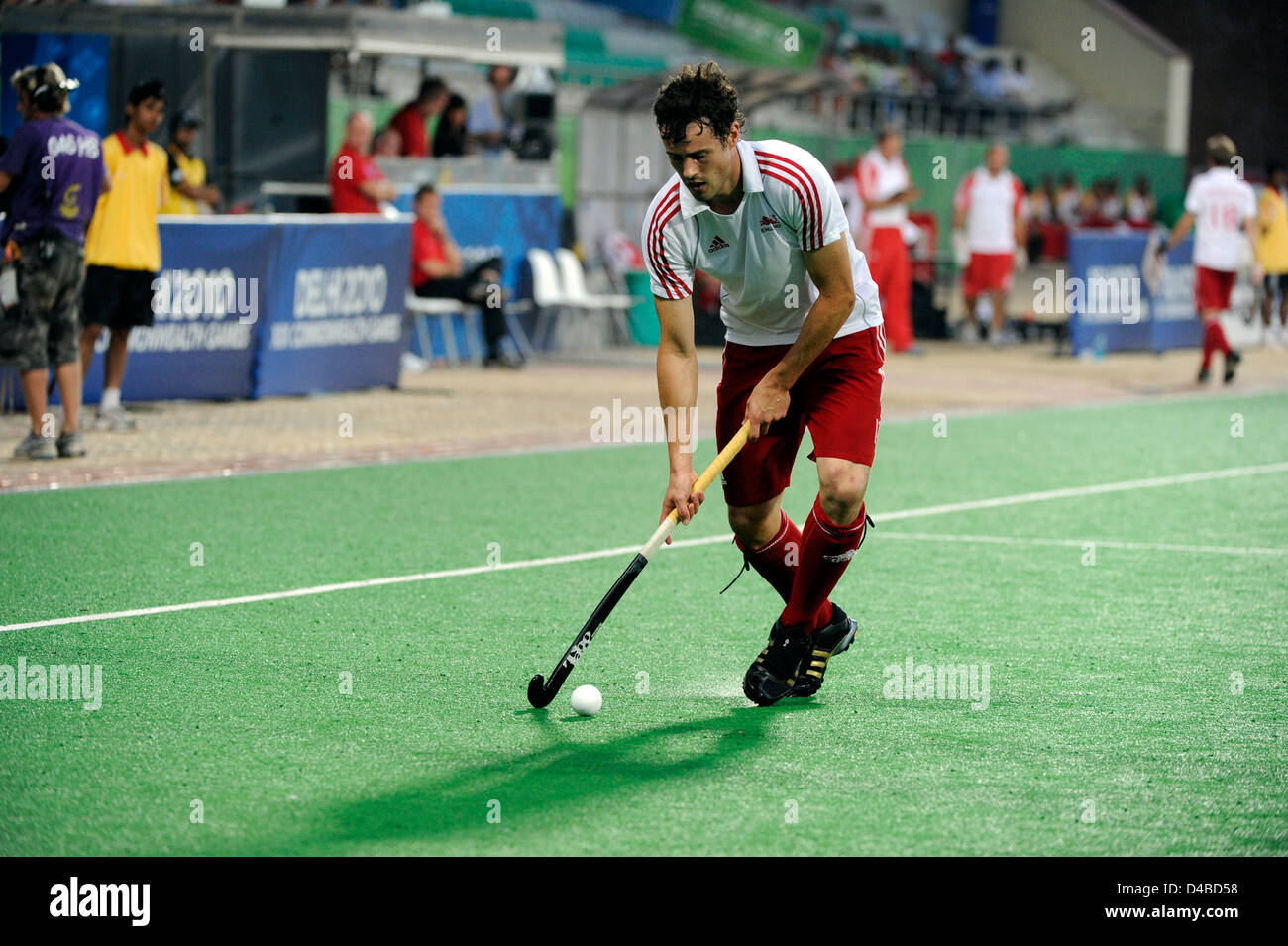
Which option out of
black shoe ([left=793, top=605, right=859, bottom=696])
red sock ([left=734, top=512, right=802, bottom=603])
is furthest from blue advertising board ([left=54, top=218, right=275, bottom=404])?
black shoe ([left=793, top=605, right=859, bottom=696])

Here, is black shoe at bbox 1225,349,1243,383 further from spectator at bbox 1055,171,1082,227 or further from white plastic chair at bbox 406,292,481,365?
spectator at bbox 1055,171,1082,227

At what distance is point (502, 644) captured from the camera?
21.5ft

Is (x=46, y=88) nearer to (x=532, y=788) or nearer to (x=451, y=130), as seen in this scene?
(x=532, y=788)

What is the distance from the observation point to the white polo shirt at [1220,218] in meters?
16.6

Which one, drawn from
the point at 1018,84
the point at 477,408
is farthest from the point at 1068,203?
the point at 477,408

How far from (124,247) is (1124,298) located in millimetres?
12150

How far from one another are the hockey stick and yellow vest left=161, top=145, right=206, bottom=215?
9569 millimetres

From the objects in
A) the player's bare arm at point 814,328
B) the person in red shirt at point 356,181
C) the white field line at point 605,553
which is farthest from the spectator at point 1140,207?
the player's bare arm at point 814,328

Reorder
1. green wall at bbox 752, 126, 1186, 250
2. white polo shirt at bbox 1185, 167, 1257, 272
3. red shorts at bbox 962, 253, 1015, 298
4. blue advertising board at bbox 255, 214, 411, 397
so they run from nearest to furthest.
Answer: blue advertising board at bbox 255, 214, 411, 397
white polo shirt at bbox 1185, 167, 1257, 272
red shorts at bbox 962, 253, 1015, 298
green wall at bbox 752, 126, 1186, 250

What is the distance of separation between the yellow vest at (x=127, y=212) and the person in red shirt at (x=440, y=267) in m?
4.54

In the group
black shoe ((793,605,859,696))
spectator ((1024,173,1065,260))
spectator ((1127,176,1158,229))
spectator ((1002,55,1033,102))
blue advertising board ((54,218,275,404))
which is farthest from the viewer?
spectator ((1002,55,1033,102))

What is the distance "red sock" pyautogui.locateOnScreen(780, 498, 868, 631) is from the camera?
574 centimetres
